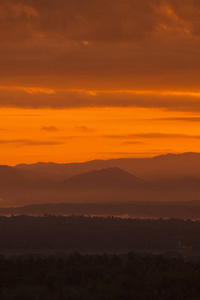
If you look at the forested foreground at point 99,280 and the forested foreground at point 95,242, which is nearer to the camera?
the forested foreground at point 99,280

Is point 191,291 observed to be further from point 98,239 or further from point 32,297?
point 98,239

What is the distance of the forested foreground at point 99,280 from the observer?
60.0 metres

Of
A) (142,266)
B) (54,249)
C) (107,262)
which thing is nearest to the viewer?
(142,266)

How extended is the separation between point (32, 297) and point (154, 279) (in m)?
10.1

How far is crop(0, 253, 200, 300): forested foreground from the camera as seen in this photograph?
60.0 m

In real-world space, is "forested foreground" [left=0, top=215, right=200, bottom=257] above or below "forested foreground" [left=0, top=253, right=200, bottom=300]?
above

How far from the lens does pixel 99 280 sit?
2643 inches

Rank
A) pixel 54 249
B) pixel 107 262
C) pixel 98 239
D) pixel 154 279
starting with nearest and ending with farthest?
pixel 154 279
pixel 107 262
pixel 54 249
pixel 98 239

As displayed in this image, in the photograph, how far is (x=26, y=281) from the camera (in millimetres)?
68125

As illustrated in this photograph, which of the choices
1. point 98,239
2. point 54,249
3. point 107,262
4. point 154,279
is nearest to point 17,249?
point 54,249

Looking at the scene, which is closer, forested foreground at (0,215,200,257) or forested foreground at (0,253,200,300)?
forested foreground at (0,253,200,300)

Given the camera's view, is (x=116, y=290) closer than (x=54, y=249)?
Yes

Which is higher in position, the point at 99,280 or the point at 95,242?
the point at 95,242

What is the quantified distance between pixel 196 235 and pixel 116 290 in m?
140
